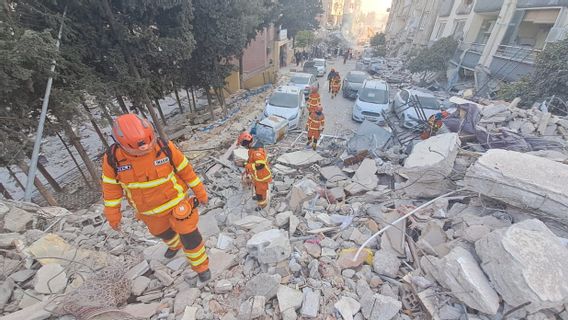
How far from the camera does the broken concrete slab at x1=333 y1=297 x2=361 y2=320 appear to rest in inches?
112

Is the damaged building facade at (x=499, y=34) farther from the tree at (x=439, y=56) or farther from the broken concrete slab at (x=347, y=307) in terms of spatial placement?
the broken concrete slab at (x=347, y=307)

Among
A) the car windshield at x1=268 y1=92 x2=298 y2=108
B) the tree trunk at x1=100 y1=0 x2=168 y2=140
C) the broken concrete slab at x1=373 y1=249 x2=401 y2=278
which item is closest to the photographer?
the broken concrete slab at x1=373 y1=249 x2=401 y2=278

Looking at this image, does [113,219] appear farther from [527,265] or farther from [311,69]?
[311,69]

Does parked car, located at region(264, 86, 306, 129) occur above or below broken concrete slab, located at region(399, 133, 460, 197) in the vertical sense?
below

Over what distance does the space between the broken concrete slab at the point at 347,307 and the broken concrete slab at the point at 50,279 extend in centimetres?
310

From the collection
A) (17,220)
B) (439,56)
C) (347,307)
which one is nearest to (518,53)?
(439,56)

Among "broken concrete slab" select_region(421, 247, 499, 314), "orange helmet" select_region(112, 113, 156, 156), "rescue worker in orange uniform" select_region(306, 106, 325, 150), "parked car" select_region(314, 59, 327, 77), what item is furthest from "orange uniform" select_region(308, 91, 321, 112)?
"parked car" select_region(314, 59, 327, 77)

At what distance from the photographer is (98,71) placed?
7789 mm

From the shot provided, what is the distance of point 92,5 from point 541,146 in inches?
440

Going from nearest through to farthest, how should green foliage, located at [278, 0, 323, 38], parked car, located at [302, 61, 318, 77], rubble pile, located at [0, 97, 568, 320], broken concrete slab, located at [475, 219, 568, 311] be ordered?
broken concrete slab, located at [475, 219, 568, 311]
rubble pile, located at [0, 97, 568, 320]
parked car, located at [302, 61, 318, 77]
green foliage, located at [278, 0, 323, 38]

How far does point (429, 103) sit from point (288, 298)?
34.8ft

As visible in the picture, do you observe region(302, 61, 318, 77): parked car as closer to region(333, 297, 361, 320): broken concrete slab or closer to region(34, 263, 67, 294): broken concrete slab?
region(333, 297, 361, 320): broken concrete slab

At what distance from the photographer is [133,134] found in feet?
8.31

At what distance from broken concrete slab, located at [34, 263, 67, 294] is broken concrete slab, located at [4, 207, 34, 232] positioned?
1.23 metres
